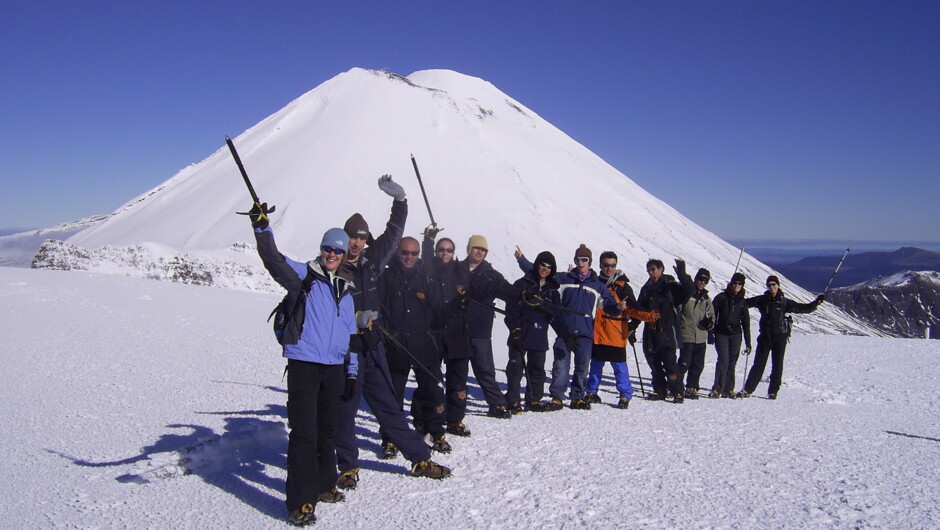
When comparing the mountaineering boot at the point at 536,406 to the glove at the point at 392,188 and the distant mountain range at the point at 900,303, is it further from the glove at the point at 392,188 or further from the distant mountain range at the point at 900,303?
the distant mountain range at the point at 900,303

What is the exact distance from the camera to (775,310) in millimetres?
8117

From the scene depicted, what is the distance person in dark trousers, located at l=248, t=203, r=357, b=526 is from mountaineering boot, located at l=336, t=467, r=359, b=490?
0.79ft

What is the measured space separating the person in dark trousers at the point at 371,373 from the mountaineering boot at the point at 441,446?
0.58 m

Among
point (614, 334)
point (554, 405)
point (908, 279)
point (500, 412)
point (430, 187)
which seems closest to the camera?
point (500, 412)

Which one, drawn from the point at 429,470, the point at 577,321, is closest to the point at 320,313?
the point at 429,470

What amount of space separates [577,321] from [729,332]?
8.69 ft

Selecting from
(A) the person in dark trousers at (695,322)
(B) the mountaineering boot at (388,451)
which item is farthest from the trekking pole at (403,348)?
(A) the person in dark trousers at (695,322)

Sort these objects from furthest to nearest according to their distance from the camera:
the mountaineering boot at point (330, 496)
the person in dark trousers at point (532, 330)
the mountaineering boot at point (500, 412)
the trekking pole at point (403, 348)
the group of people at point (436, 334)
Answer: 1. the person in dark trousers at point (532, 330)
2. the mountaineering boot at point (500, 412)
3. the trekking pole at point (403, 348)
4. the mountaineering boot at point (330, 496)
5. the group of people at point (436, 334)

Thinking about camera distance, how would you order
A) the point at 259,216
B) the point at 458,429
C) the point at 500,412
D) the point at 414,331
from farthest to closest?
1. the point at 500,412
2. the point at 458,429
3. the point at 414,331
4. the point at 259,216

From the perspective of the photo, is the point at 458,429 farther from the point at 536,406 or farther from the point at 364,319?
the point at 364,319

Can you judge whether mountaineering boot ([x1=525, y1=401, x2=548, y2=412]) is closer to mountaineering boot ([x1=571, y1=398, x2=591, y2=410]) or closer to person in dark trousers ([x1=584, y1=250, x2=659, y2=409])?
mountaineering boot ([x1=571, y1=398, x2=591, y2=410])

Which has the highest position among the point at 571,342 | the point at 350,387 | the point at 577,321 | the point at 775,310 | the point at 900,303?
the point at 900,303

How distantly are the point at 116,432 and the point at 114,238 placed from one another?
103 ft

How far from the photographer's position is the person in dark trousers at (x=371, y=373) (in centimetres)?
422
